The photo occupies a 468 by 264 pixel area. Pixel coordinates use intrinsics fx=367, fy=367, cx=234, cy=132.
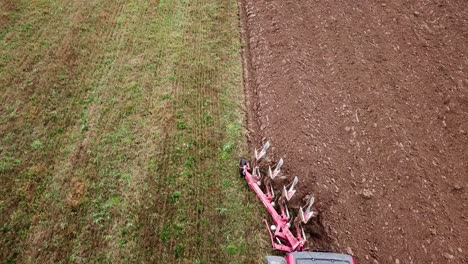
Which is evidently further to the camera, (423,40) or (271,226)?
(423,40)

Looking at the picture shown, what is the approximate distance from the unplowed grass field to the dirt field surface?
3.82 feet

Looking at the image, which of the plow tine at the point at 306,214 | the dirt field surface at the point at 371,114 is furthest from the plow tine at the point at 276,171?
the plow tine at the point at 306,214

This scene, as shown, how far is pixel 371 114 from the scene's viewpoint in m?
9.34

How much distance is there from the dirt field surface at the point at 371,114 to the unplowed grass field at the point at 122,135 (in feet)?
3.82

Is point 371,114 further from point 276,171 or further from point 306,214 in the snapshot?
point 306,214

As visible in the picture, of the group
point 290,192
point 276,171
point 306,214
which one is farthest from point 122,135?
point 306,214

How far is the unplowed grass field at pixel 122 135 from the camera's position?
24.0 feet

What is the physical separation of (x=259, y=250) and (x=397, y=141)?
432 centimetres

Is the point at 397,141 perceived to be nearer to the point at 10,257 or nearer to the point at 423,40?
the point at 423,40

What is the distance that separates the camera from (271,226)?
7.45 meters

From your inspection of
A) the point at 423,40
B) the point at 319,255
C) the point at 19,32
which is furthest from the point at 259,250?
the point at 19,32

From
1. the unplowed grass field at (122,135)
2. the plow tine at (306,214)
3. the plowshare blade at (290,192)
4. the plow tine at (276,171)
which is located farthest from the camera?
the plow tine at (276,171)

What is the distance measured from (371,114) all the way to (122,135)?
246 inches

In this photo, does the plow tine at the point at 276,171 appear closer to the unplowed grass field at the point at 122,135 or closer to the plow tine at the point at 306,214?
the unplowed grass field at the point at 122,135
